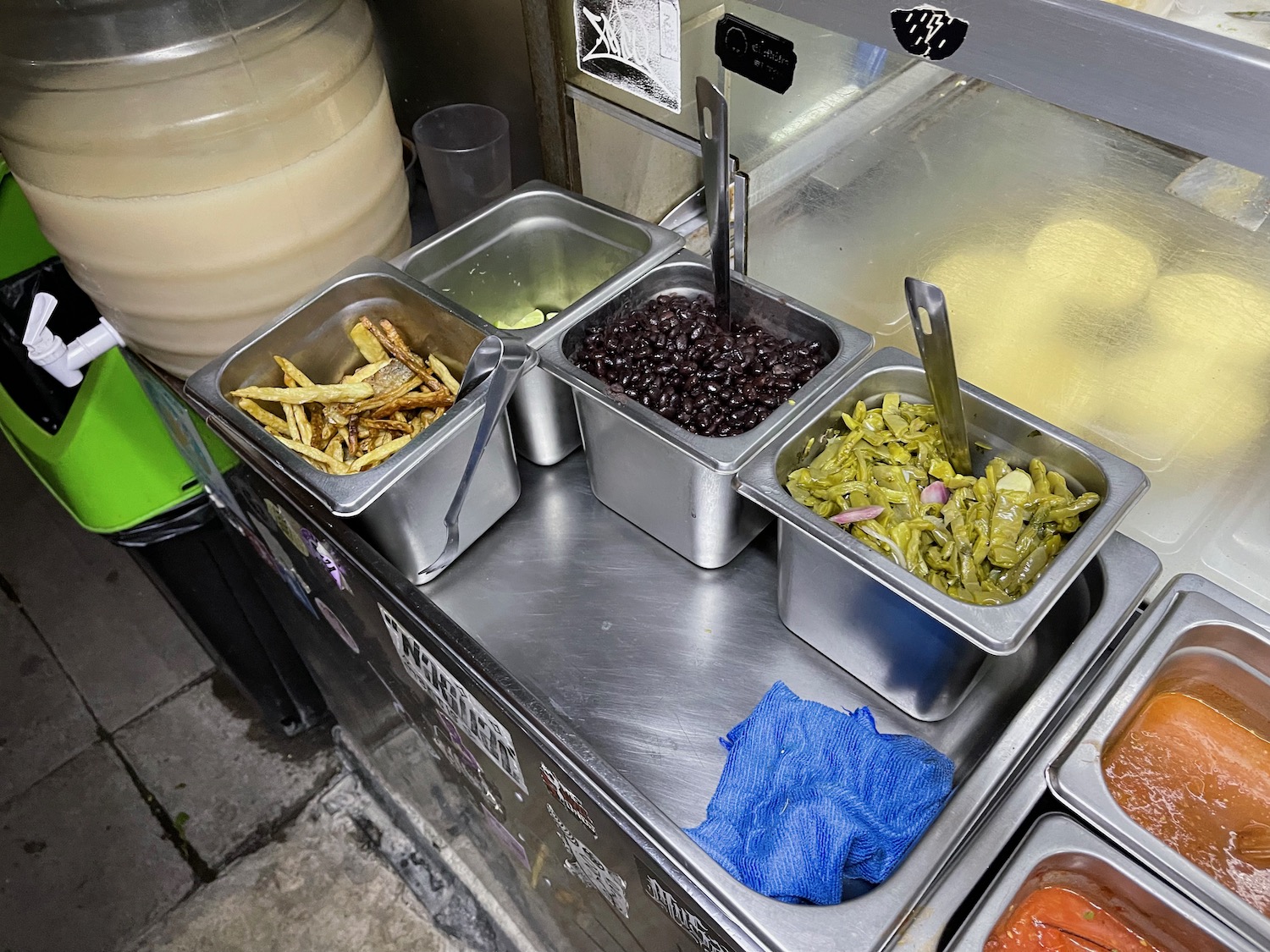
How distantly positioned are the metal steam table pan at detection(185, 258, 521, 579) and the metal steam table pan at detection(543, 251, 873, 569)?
14 centimetres

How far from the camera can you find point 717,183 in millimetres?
1188

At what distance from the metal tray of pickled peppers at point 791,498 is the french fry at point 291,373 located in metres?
0.02

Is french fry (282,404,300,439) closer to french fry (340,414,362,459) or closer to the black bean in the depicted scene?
french fry (340,414,362,459)

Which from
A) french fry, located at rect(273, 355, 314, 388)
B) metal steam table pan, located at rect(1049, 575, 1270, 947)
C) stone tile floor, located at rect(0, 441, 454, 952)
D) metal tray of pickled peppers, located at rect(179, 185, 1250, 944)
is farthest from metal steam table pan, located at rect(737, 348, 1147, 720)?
stone tile floor, located at rect(0, 441, 454, 952)

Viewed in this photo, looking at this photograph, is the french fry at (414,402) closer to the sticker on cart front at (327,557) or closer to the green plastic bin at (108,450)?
the sticker on cart front at (327,557)

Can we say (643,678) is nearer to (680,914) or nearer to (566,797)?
(566,797)

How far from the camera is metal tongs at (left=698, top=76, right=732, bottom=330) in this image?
1.09m

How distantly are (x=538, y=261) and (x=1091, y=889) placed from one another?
1254 millimetres

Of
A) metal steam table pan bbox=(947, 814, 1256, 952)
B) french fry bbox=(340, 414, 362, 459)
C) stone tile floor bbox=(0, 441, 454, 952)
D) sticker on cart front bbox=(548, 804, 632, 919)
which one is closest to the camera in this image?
metal steam table pan bbox=(947, 814, 1256, 952)

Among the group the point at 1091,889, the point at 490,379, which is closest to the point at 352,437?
the point at 490,379

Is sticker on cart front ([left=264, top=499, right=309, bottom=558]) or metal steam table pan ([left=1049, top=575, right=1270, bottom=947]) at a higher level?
metal steam table pan ([left=1049, top=575, right=1270, bottom=947])

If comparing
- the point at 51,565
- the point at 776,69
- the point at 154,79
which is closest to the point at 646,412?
the point at 776,69

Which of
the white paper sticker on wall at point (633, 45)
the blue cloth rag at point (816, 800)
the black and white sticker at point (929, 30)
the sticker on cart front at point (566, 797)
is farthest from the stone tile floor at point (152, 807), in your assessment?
the black and white sticker at point (929, 30)

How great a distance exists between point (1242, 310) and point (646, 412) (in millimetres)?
695
